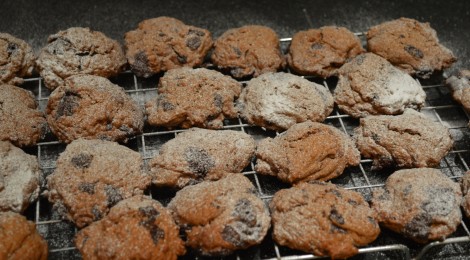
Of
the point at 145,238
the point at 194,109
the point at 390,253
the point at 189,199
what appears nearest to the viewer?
the point at 145,238

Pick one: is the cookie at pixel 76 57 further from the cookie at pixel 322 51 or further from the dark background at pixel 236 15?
the cookie at pixel 322 51

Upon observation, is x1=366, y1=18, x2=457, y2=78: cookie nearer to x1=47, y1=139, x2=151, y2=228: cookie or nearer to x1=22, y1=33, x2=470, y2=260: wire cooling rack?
x1=22, y1=33, x2=470, y2=260: wire cooling rack

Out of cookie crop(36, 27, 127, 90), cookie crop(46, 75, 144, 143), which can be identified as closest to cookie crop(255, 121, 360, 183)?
cookie crop(46, 75, 144, 143)

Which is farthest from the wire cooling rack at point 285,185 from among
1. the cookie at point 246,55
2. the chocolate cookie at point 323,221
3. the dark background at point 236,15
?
the dark background at point 236,15

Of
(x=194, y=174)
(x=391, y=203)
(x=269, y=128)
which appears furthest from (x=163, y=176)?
(x=391, y=203)

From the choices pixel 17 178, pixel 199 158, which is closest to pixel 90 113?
pixel 17 178

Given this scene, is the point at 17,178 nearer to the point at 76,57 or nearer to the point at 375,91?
the point at 76,57

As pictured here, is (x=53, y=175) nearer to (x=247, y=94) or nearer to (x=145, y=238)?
(x=145, y=238)
